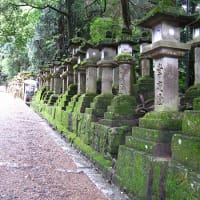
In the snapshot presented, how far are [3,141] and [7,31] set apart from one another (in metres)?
13.2

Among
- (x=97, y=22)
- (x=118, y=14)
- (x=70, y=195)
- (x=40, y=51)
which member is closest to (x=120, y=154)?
(x=70, y=195)

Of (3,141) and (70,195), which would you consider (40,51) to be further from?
(70,195)

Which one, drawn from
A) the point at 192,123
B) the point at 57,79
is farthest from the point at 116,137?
the point at 57,79

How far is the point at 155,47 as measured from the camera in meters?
4.66

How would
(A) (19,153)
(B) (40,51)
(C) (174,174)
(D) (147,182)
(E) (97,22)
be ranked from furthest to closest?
(B) (40,51)
(E) (97,22)
(A) (19,153)
(D) (147,182)
(C) (174,174)

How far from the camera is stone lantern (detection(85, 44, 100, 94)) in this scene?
9.02 m

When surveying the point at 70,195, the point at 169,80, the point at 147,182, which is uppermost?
the point at 169,80

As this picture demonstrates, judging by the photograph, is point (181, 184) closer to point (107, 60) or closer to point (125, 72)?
point (125, 72)

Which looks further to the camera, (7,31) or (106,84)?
(7,31)

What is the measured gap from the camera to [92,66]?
9.08m

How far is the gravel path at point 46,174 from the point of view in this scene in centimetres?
486

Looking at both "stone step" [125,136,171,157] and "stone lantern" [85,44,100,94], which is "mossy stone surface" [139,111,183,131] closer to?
"stone step" [125,136,171,157]

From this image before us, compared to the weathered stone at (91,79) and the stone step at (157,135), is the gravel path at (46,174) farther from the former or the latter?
the weathered stone at (91,79)

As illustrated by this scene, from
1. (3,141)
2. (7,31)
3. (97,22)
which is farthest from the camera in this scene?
(7,31)
